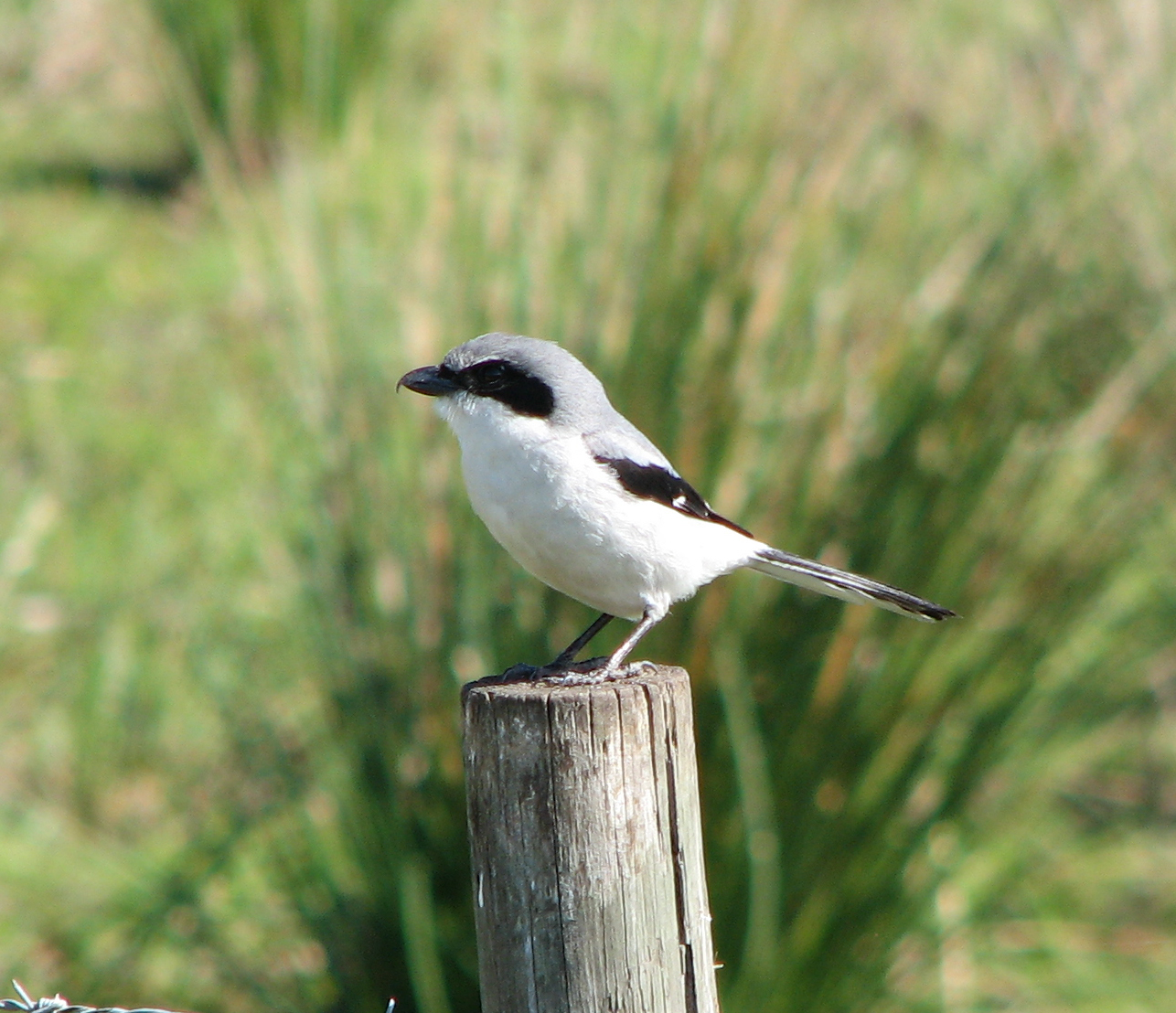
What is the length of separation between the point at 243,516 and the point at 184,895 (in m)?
1.94

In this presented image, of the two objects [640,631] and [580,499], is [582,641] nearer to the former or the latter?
[640,631]

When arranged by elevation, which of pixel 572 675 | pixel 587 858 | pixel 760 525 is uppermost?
pixel 760 525

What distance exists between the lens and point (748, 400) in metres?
3.24

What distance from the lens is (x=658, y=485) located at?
2631mm

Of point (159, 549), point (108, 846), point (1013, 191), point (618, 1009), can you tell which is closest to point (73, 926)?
→ point (108, 846)

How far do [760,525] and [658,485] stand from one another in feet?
2.25

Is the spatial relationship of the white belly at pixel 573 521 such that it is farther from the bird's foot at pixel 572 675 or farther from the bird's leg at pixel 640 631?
the bird's foot at pixel 572 675

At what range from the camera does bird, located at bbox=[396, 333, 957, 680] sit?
2475 millimetres

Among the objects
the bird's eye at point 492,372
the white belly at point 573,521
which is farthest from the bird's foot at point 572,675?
the bird's eye at point 492,372

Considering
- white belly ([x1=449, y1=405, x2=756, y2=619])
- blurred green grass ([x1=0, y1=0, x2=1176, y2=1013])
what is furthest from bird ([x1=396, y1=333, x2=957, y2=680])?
blurred green grass ([x1=0, y1=0, x2=1176, y2=1013])

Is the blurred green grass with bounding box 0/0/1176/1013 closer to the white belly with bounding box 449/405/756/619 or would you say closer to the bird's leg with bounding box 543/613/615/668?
the bird's leg with bounding box 543/613/615/668

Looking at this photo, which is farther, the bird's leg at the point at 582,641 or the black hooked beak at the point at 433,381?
the bird's leg at the point at 582,641

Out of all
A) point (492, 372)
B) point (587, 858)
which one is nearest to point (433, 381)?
point (492, 372)

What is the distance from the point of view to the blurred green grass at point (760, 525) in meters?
3.17
